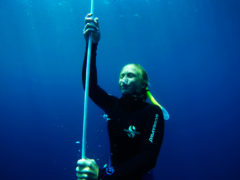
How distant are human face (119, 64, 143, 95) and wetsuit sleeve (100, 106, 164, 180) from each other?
0.35 metres

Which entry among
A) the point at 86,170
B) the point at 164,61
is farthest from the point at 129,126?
the point at 164,61

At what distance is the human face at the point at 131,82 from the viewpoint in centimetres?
163

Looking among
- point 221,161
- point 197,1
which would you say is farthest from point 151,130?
point 197,1

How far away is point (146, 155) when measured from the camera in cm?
113

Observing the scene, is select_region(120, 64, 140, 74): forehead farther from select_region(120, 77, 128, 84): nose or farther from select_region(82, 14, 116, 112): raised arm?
select_region(82, 14, 116, 112): raised arm

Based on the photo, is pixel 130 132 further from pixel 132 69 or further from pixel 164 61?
pixel 164 61

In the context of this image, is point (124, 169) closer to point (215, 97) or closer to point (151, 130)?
point (151, 130)

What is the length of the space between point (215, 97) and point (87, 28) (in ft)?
40.1

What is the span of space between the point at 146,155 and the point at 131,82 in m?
0.73

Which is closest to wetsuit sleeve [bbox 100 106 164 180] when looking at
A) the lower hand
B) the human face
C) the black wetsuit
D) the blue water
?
the black wetsuit

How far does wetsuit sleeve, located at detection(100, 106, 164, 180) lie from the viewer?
3.55 feet

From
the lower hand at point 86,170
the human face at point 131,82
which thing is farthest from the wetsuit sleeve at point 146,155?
the human face at point 131,82

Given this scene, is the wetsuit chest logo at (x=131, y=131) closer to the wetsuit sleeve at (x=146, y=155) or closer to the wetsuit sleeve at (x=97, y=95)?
the wetsuit sleeve at (x=146, y=155)

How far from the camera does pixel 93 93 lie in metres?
1.75
